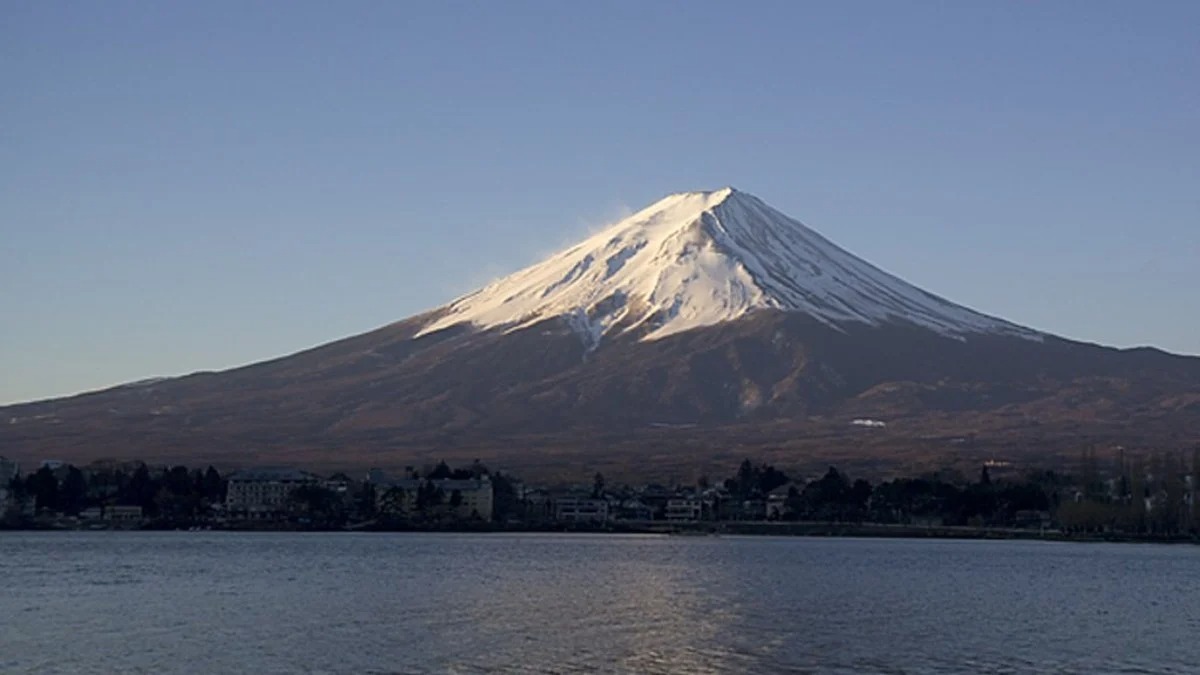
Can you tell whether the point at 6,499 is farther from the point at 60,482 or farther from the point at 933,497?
the point at 933,497

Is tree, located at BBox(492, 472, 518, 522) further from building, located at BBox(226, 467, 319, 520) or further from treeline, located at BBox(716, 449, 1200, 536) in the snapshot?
treeline, located at BBox(716, 449, 1200, 536)

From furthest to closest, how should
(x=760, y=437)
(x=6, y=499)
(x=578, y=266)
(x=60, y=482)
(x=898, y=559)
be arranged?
(x=578, y=266), (x=760, y=437), (x=60, y=482), (x=6, y=499), (x=898, y=559)

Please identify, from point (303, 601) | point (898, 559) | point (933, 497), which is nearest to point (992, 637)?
point (303, 601)

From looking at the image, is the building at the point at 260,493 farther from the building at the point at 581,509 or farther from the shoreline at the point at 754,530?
the building at the point at 581,509

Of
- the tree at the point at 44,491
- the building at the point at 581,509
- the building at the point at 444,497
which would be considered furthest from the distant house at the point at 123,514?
the building at the point at 581,509

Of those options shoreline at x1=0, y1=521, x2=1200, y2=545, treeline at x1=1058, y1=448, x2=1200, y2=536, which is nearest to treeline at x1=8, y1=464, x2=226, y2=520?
shoreline at x1=0, y1=521, x2=1200, y2=545

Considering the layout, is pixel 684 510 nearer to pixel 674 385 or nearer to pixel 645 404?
pixel 645 404
